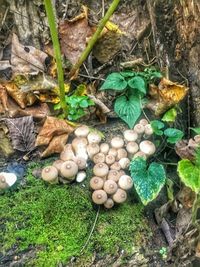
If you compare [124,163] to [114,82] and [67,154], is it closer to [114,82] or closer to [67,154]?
[67,154]

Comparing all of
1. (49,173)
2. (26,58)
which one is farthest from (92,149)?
(26,58)

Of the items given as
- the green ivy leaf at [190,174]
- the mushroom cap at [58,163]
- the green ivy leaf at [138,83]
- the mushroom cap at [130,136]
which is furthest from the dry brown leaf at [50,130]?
the green ivy leaf at [190,174]

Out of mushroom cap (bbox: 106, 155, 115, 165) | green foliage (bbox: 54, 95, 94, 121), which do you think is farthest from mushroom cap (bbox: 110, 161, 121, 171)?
green foliage (bbox: 54, 95, 94, 121)

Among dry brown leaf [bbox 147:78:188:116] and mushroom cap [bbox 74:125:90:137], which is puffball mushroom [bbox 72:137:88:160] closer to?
mushroom cap [bbox 74:125:90:137]

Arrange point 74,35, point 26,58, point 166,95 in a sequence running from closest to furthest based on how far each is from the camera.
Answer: point 166,95
point 26,58
point 74,35

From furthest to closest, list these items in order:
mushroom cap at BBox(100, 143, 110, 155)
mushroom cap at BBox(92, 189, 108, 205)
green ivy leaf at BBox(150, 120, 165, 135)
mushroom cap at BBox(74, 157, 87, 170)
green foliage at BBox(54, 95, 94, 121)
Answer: green foliage at BBox(54, 95, 94, 121) < green ivy leaf at BBox(150, 120, 165, 135) < mushroom cap at BBox(100, 143, 110, 155) < mushroom cap at BBox(74, 157, 87, 170) < mushroom cap at BBox(92, 189, 108, 205)

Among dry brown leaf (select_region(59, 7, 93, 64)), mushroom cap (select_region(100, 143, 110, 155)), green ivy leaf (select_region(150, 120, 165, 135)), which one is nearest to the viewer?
mushroom cap (select_region(100, 143, 110, 155))

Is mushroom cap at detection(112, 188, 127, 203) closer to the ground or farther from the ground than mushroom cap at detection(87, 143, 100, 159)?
closer to the ground
